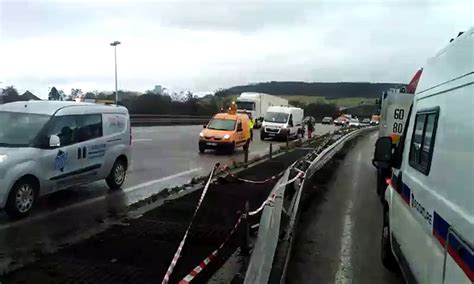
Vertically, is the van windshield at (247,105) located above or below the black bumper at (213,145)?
above

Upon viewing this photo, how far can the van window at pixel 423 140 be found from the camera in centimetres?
379

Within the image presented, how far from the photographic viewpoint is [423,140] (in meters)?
4.21

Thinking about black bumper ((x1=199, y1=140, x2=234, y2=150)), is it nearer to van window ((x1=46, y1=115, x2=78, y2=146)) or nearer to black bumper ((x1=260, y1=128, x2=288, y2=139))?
black bumper ((x1=260, y1=128, x2=288, y2=139))

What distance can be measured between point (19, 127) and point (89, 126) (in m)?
1.55

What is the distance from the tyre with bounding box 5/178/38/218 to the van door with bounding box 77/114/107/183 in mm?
1433

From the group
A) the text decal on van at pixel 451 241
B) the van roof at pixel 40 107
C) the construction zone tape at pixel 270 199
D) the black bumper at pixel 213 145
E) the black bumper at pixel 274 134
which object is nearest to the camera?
the text decal on van at pixel 451 241

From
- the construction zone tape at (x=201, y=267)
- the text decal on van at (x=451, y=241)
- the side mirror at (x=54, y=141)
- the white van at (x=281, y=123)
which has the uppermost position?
the text decal on van at (x=451, y=241)

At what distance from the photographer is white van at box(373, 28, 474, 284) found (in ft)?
9.00

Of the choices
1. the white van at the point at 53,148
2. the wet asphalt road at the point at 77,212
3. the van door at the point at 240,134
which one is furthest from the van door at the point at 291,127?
the white van at the point at 53,148

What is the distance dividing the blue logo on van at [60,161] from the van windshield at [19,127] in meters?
0.54

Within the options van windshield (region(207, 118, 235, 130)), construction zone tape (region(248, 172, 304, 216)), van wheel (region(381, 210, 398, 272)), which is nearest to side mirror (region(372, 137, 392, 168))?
van wheel (region(381, 210, 398, 272))

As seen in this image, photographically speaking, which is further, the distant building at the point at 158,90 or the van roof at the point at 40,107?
the distant building at the point at 158,90

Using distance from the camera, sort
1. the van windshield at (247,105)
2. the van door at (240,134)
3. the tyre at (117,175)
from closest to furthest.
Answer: the tyre at (117,175)
the van door at (240,134)
the van windshield at (247,105)

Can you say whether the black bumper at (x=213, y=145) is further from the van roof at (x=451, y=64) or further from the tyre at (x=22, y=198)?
the van roof at (x=451, y=64)
